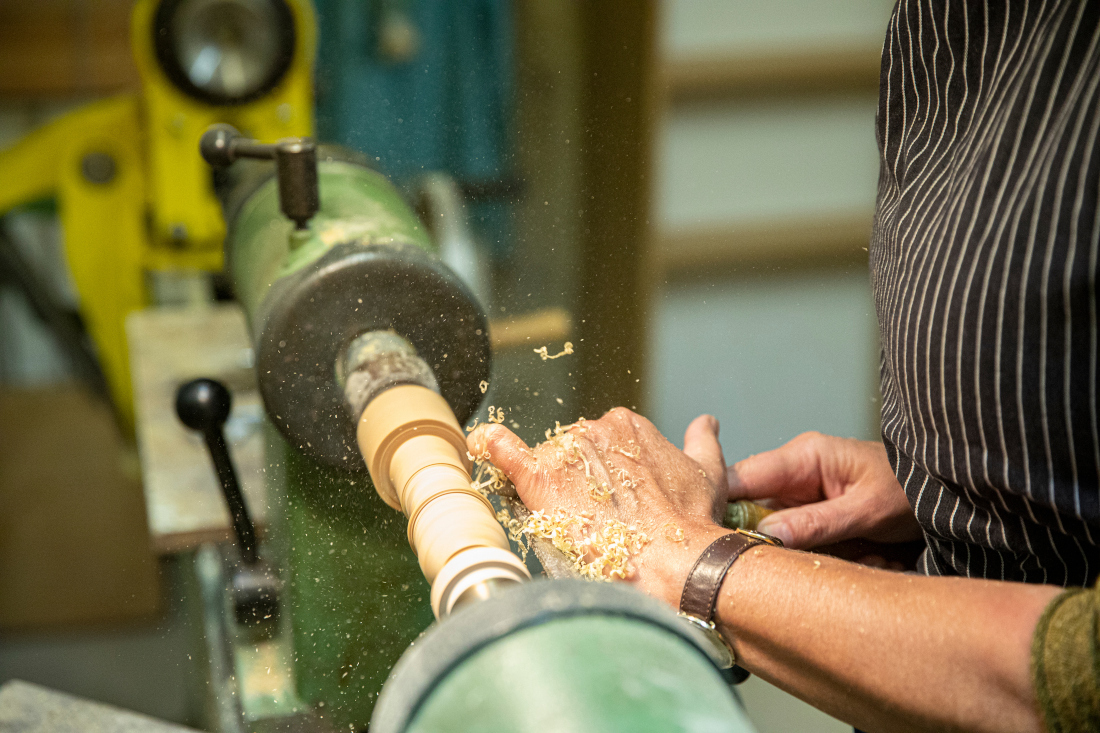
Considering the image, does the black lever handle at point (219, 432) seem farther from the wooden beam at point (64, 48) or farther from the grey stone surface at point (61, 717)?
the wooden beam at point (64, 48)

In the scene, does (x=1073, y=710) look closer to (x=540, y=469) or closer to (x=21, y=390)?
(x=540, y=469)

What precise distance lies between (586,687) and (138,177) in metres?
1.03

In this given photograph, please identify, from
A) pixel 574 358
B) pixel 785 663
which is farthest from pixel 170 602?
pixel 785 663

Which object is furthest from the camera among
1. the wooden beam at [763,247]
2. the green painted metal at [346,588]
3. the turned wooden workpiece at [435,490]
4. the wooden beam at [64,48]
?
the wooden beam at [64,48]

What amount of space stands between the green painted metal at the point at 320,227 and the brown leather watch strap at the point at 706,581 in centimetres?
33

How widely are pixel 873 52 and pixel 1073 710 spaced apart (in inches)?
60.4

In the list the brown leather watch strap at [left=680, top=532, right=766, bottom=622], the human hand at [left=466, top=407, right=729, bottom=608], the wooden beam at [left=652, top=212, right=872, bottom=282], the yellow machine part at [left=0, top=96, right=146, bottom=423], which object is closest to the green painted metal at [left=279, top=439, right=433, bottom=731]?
the human hand at [left=466, top=407, right=729, bottom=608]

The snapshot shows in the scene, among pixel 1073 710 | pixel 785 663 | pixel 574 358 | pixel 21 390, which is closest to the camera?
pixel 1073 710

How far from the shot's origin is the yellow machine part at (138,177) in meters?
1.00

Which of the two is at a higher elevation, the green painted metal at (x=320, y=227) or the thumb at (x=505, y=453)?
the green painted metal at (x=320, y=227)

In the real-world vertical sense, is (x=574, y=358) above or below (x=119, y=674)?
above

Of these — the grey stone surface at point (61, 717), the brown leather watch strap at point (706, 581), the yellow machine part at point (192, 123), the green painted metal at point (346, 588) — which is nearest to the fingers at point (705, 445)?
the brown leather watch strap at point (706, 581)

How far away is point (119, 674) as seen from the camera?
69.5 inches

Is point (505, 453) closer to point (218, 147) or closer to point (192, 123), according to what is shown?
point (218, 147)
